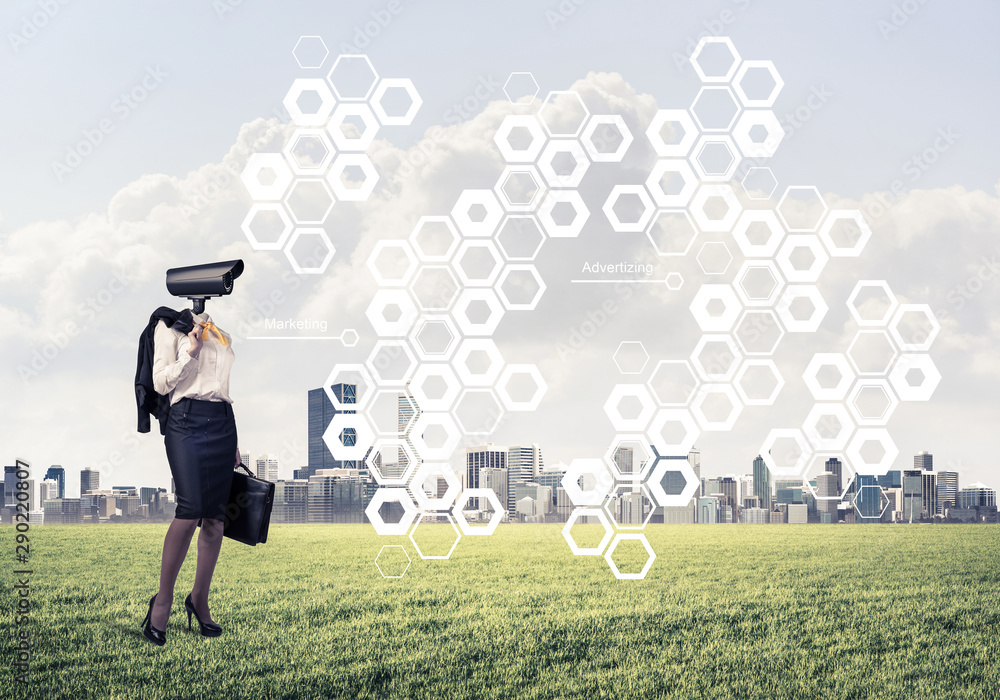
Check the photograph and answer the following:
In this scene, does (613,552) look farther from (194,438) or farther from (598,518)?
(194,438)

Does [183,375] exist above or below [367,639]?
above

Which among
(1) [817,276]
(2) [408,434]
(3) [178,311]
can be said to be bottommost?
(2) [408,434]

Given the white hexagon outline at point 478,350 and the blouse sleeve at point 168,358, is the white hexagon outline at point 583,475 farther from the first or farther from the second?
the blouse sleeve at point 168,358

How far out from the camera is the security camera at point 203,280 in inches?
153

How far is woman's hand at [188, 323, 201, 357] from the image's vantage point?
12.3 ft

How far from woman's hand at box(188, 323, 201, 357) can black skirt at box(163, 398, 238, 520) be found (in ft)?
0.76

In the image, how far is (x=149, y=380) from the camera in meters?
3.83

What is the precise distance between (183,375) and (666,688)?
8.74ft

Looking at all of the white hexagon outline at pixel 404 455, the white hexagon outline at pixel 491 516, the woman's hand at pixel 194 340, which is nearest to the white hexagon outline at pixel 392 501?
the white hexagon outline at pixel 404 455

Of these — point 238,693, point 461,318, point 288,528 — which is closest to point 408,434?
point 461,318

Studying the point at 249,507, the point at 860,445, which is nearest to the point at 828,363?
the point at 860,445

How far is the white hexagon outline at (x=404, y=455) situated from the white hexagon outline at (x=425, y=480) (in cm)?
5

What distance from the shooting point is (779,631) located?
4484 millimetres

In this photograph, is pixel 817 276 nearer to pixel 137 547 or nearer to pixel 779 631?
pixel 779 631
